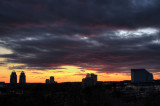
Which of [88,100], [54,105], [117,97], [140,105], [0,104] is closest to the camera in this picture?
[0,104]

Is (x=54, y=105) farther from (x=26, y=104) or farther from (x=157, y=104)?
(x=157, y=104)

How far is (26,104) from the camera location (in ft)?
326

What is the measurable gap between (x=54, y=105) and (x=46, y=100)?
18.6ft

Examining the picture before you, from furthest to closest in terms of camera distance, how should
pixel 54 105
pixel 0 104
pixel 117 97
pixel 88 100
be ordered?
pixel 117 97, pixel 88 100, pixel 54 105, pixel 0 104

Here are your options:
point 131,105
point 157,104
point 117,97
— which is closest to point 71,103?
point 131,105

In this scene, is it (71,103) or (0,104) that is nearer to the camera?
(0,104)

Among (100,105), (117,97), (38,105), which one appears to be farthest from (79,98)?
(117,97)

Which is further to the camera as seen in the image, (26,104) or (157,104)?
(157,104)

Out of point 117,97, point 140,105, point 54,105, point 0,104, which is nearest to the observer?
point 0,104

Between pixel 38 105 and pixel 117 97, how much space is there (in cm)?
9534

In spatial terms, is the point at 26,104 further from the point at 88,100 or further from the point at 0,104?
the point at 88,100

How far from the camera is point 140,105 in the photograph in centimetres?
13125

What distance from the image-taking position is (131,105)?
132 metres

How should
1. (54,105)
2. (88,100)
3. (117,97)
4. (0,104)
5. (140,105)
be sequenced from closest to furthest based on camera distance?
(0,104), (54,105), (88,100), (140,105), (117,97)
